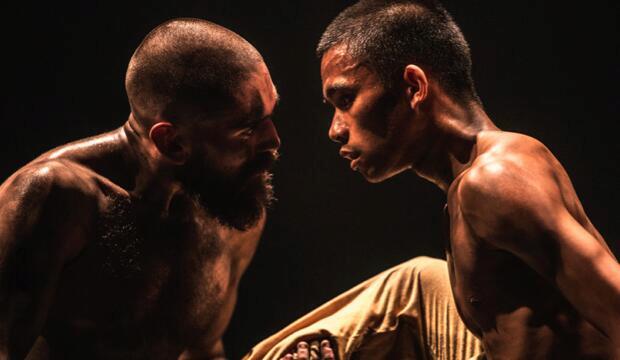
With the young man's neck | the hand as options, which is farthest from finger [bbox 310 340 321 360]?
the young man's neck

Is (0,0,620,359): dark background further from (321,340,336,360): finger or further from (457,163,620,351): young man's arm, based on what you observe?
(457,163,620,351): young man's arm

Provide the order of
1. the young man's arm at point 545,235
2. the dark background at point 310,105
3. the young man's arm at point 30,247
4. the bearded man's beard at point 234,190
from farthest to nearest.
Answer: the dark background at point 310,105 < the bearded man's beard at point 234,190 < the young man's arm at point 30,247 < the young man's arm at point 545,235

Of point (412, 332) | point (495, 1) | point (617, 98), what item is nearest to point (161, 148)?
point (412, 332)

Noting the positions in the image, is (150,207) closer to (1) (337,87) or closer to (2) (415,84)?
(1) (337,87)

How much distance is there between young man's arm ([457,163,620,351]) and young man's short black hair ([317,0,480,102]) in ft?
0.99

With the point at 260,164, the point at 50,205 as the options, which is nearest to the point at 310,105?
the point at 260,164

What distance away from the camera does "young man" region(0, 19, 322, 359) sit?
164 cm

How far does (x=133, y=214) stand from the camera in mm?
1780

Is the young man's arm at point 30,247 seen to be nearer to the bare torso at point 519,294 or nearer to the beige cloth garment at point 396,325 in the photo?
the beige cloth garment at point 396,325

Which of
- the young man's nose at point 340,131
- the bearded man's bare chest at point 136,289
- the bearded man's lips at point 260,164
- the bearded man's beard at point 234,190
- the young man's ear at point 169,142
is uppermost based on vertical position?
the young man's nose at point 340,131

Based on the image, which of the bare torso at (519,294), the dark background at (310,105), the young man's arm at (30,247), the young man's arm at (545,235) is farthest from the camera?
the dark background at (310,105)

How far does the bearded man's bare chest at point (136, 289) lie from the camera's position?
5.64 ft

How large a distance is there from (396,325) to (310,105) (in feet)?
2.33

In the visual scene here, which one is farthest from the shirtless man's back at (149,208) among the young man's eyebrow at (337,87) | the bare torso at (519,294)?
the bare torso at (519,294)
